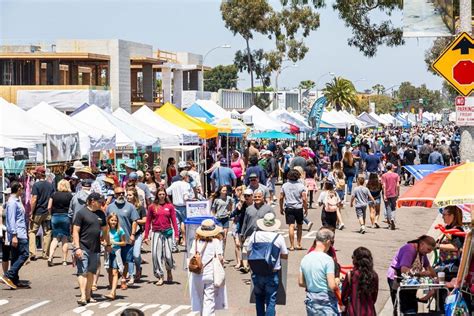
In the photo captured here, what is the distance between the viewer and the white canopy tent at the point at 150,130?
92.5 feet

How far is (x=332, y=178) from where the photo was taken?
80.8 ft

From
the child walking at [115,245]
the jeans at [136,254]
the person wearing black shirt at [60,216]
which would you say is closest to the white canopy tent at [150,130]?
the person wearing black shirt at [60,216]

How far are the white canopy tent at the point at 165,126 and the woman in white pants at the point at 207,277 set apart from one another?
17.7 meters

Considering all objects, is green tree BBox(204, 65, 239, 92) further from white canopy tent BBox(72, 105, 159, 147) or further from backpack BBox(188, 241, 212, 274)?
backpack BBox(188, 241, 212, 274)

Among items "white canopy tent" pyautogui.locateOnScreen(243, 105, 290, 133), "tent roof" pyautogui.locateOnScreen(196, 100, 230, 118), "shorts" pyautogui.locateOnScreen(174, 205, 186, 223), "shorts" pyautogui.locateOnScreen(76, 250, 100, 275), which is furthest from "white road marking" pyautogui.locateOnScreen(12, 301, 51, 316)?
"white canopy tent" pyautogui.locateOnScreen(243, 105, 290, 133)

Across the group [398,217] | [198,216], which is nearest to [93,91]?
[398,217]

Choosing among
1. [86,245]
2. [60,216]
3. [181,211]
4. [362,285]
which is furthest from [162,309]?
[181,211]

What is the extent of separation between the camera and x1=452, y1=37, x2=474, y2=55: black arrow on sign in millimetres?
10461

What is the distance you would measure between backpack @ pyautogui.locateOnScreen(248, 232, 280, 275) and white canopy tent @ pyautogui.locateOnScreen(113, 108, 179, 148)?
1699cm

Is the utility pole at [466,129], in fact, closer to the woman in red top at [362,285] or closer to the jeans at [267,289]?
the woman in red top at [362,285]

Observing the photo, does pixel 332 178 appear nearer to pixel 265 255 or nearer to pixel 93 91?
pixel 265 255

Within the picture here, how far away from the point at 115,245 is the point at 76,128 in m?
9.66

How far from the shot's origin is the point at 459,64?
35.0 ft

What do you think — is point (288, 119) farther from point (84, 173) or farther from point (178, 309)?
point (178, 309)
